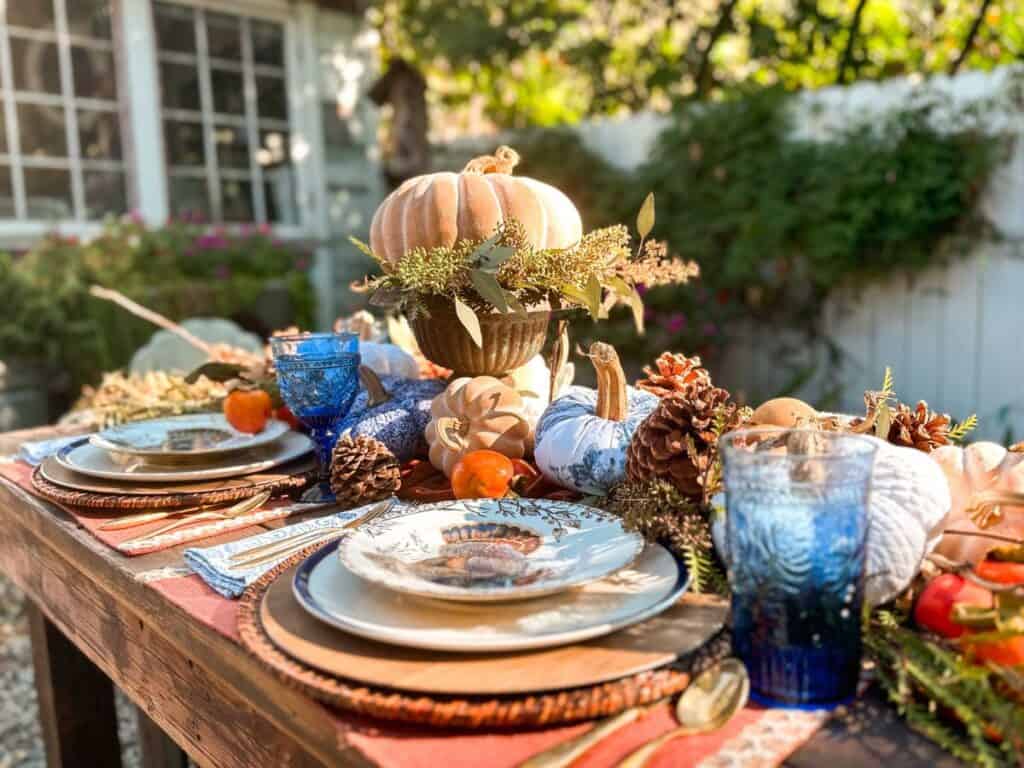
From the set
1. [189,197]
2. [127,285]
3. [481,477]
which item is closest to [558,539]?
[481,477]

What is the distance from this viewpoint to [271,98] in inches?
219

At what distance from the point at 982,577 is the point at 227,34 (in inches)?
219

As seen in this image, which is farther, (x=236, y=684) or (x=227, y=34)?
(x=227, y=34)

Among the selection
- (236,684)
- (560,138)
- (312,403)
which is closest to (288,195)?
(560,138)

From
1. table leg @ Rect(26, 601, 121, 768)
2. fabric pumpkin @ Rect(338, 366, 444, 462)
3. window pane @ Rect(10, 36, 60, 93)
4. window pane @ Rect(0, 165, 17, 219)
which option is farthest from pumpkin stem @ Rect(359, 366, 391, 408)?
window pane @ Rect(10, 36, 60, 93)

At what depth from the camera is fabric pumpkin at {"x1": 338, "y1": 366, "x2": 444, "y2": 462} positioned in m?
1.16

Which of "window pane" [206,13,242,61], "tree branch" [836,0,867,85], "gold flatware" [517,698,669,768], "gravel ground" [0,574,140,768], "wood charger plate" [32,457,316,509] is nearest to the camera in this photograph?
"gold flatware" [517,698,669,768]

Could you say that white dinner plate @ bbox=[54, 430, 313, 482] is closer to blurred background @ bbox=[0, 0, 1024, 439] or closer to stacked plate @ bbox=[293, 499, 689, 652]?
stacked plate @ bbox=[293, 499, 689, 652]

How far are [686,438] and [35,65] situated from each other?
16.3 feet

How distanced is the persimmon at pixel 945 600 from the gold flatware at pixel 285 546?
548 mm

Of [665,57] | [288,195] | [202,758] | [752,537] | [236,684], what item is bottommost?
[202,758]

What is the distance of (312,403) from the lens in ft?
3.86

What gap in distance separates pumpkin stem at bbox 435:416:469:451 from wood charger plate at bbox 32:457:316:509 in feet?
0.71

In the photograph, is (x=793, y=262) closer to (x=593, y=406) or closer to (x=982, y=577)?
(x=593, y=406)
